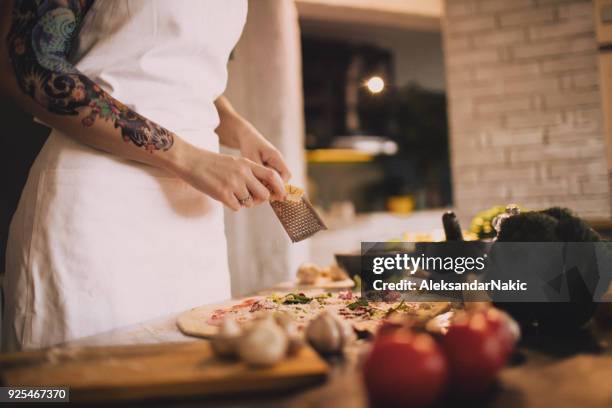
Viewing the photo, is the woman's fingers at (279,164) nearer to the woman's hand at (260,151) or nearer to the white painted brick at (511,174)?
the woman's hand at (260,151)

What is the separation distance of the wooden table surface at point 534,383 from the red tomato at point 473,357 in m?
0.02

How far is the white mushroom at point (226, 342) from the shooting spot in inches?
23.3

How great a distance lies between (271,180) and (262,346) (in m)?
0.59

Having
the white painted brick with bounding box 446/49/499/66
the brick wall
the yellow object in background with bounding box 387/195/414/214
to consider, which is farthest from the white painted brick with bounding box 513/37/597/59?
the yellow object in background with bounding box 387/195/414/214

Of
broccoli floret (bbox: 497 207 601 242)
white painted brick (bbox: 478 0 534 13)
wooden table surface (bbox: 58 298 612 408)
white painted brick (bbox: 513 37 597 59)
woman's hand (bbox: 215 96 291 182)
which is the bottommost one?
wooden table surface (bbox: 58 298 612 408)

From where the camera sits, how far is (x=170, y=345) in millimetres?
660

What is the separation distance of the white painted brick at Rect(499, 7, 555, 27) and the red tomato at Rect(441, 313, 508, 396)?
132 inches

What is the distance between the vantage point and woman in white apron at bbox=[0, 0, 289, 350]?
38.7 inches

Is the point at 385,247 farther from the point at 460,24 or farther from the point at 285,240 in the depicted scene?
the point at 460,24

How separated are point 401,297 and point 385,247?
267mm

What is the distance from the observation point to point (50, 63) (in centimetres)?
96

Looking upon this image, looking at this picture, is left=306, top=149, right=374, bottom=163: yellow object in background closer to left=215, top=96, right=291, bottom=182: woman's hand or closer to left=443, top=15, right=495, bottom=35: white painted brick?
left=443, top=15, right=495, bottom=35: white painted brick

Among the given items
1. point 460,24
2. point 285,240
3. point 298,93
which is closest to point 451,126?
point 460,24

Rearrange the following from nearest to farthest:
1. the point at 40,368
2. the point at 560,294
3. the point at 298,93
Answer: the point at 40,368, the point at 560,294, the point at 298,93
